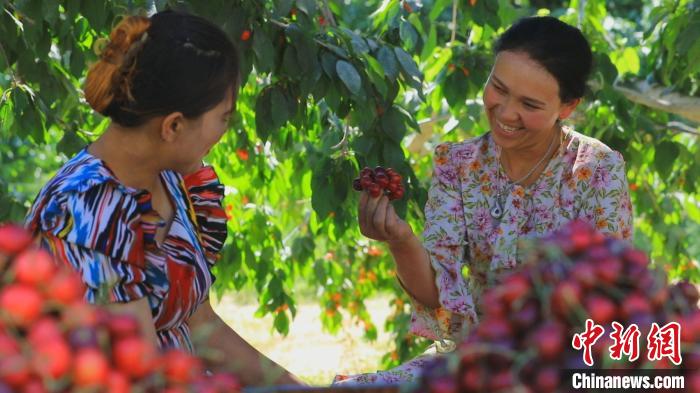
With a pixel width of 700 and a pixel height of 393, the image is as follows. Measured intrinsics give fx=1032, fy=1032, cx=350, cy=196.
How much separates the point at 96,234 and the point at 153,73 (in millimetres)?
311

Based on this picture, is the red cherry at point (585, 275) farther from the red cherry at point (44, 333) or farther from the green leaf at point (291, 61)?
the green leaf at point (291, 61)

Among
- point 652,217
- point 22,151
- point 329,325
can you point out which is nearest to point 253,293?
point 22,151

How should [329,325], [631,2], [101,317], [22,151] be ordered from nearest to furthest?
[101,317], [329,325], [22,151], [631,2]

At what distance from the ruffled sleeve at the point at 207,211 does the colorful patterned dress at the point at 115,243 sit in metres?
0.16

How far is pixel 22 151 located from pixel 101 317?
783 centimetres

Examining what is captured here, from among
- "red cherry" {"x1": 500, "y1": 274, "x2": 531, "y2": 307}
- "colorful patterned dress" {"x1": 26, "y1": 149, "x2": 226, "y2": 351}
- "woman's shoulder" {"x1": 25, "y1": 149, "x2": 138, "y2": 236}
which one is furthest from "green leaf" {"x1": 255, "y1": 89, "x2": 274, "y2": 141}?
"red cherry" {"x1": 500, "y1": 274, "x2": 531, "y2": 307}

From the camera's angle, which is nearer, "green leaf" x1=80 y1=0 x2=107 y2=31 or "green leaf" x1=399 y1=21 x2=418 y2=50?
"green leaf" x1=80 y1=0 x2=107 y2=31

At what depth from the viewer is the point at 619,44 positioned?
4.55 meters

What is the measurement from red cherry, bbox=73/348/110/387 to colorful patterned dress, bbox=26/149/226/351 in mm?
520

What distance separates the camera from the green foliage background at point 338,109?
9.02ft

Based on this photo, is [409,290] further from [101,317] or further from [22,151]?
[22,151]

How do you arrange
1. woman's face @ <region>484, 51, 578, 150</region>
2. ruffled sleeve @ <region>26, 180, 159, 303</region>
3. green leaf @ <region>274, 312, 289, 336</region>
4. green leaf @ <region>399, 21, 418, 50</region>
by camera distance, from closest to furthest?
ruffled sleeve @ <region>26, 180, 159, 303</region>
woman's face @ <region>484, 51, 578, 150</region>
green leaf @ <region>399, 21, 418, 50</region>
green leaf @ <region>274, 312, 289, 336</region>

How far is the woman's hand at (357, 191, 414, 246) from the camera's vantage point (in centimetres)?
224

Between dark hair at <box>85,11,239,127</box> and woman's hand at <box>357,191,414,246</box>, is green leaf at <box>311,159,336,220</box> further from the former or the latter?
dark hair at <box>85,11,239,127</box>
